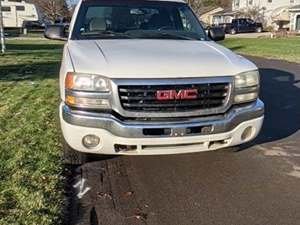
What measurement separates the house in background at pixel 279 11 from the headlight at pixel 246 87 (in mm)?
52689

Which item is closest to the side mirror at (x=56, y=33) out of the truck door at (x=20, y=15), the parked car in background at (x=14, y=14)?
the parked car in background at (x=14, y=14)

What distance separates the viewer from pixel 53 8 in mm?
69312

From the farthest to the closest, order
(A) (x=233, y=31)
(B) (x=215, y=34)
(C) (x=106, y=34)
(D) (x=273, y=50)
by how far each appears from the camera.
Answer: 1. (A) (x=233, y=31)
2. (D) (x=273, y=50)
3. (B) (x=215, y=34)
4. (C) (x=106, y=34)

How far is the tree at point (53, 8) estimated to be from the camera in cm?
6856

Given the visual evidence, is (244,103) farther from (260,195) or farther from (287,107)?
(287,107)

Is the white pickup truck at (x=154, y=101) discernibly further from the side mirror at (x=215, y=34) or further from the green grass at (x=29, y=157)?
the side mirror at (x=215, y=34)

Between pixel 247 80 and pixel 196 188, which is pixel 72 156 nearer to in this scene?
pixel 196 188

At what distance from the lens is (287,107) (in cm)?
783

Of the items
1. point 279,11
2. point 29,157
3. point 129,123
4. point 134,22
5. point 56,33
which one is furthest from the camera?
point 279,11

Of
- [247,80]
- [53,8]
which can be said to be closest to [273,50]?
[247,80]

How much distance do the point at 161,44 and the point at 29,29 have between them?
152 ft

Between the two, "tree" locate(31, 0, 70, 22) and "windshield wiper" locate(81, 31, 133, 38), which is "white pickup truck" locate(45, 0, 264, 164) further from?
"tree" locate(31, 0, 70, 22)

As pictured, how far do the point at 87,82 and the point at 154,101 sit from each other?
637 mm

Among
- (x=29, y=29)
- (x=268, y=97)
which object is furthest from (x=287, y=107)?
(x=29, y=29)
